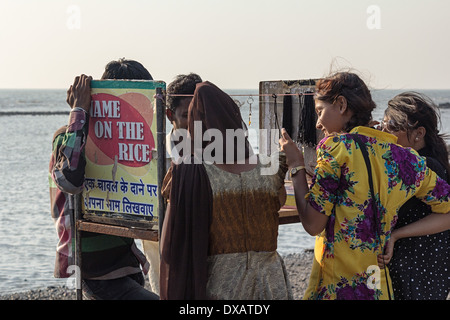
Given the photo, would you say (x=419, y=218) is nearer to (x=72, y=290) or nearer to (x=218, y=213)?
(x=218, y=213)

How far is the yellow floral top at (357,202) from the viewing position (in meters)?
2.77

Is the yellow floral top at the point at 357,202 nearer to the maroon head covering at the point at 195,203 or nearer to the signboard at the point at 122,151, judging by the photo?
the maroon head covering at the point at 195,203

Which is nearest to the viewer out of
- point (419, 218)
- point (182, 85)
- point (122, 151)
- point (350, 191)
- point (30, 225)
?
point (350, 191)

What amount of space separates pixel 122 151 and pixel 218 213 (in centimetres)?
92

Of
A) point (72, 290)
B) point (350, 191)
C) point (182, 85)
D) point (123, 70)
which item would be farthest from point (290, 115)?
point (72, 290)

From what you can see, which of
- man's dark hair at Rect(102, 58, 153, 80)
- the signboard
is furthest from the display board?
the signboard

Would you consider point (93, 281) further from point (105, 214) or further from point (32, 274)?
point (32, 274)

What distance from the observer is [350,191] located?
109 inches

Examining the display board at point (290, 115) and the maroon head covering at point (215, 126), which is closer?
the maroon head covering at point (215, 126)

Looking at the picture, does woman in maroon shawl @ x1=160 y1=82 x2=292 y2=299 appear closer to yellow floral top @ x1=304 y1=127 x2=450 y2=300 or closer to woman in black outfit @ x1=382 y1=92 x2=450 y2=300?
yellow floral top @ x1=304 y1=127 x2=450 y2=300

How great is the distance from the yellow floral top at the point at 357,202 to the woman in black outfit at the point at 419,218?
286 mm

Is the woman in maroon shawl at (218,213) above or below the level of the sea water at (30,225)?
above

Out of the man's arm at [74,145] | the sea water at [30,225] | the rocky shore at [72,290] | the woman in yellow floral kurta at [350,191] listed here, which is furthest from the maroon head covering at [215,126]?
the rocky shore at [72,290]

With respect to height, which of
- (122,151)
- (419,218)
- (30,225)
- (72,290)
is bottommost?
(72,290)
